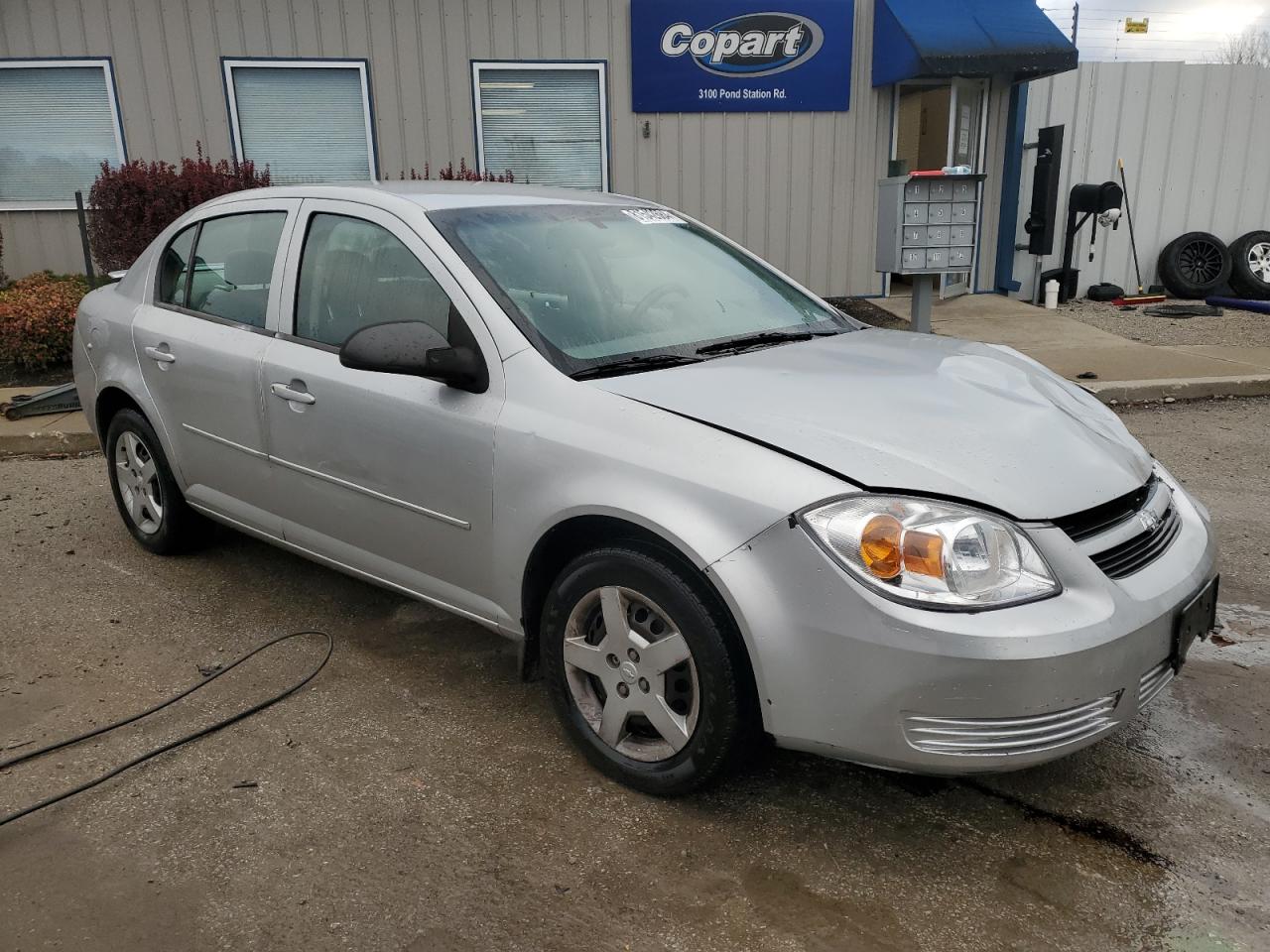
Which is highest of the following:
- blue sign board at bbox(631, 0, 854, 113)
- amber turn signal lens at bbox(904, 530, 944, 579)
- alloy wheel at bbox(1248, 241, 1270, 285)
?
blue sign board at bbox(631, 0, 854, 113)

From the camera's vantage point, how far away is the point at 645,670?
107 inches

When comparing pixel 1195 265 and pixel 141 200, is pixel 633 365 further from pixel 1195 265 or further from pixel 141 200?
pixel 1195 265

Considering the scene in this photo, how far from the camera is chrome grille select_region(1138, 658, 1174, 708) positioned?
2494 millimetres

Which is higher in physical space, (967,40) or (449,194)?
(967,40)

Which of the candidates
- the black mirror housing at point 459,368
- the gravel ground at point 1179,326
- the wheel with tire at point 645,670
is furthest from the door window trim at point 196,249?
the gravel ground at point 1179,326

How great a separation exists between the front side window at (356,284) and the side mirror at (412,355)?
0.70 feet

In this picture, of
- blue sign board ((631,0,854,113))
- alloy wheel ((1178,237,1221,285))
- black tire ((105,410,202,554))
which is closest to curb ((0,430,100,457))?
black tire ((105,410,202,554))

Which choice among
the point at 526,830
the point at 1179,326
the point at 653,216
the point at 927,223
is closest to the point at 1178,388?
the point at 927,223

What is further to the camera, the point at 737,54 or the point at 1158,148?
the point at 1158,148

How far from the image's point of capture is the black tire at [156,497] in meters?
4.50

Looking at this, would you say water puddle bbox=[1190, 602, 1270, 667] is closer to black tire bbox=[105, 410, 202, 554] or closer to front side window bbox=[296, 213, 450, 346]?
front side window bbox=[296, 213, 450, 346]

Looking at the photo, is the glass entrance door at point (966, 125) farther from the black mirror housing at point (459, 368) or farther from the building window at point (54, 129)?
the black mirror housing at point (459, 368)

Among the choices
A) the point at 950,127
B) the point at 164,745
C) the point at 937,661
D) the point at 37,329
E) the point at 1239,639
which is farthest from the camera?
the point at 950,127

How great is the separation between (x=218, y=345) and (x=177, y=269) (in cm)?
75
